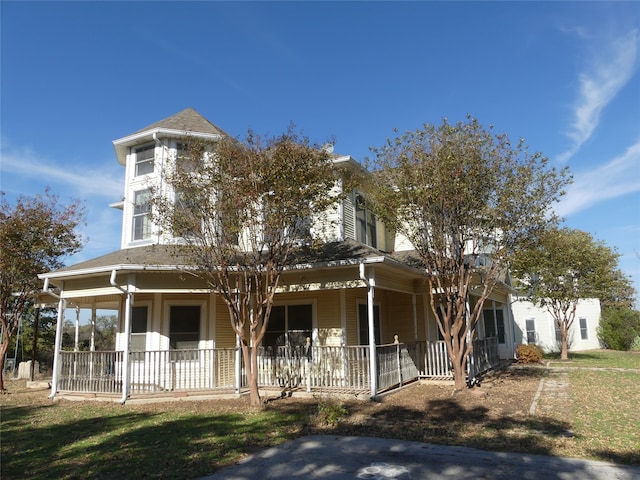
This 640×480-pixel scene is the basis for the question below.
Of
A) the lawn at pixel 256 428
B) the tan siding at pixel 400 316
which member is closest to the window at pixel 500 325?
the tan siding at pixel 400 316

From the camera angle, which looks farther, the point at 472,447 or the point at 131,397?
the point at 131,397

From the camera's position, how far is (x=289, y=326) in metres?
14.6

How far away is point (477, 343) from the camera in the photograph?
52.6ft

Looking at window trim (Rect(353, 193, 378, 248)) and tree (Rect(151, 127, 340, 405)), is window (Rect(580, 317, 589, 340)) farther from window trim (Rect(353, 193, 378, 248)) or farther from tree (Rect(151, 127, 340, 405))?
tree (Rect(151, 127, 340, 405))

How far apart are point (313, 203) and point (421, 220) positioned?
3.11 meters

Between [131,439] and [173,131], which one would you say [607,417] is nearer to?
[131,439]

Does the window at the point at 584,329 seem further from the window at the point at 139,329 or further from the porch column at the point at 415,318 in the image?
the window at the point at 139,329

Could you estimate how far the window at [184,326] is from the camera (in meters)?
14.2

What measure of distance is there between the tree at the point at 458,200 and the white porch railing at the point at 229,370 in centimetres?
202

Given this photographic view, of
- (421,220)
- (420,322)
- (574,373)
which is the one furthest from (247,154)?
(574,373)

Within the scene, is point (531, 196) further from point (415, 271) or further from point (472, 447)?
point (472, 447)

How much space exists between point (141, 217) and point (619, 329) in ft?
103

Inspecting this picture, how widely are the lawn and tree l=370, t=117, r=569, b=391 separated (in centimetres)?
285

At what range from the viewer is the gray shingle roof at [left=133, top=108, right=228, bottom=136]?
16.3 meters
